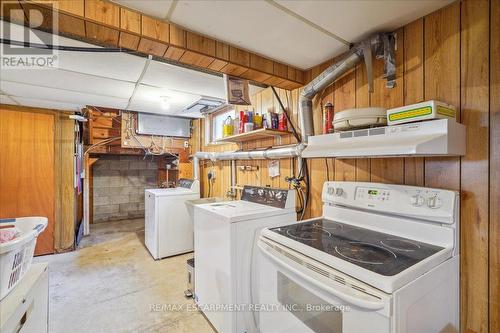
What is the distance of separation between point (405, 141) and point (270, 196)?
1171 mm

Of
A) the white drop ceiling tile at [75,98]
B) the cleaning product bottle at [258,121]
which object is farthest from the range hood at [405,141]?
the white drop ceiling tile at [75,98]

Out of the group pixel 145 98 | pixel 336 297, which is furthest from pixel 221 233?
pixel 145 98

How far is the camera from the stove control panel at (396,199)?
1.13m

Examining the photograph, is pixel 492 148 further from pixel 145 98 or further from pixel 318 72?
pixel 145 98

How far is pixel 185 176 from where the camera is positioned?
13.0 feet

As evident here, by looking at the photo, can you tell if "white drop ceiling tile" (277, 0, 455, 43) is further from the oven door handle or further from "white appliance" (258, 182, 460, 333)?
the oven door handle

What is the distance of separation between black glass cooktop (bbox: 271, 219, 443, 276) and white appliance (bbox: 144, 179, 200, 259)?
215 cm

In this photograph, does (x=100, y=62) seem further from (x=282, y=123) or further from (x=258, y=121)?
(x=282, y=123)

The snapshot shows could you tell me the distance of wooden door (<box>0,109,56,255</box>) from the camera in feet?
5.31

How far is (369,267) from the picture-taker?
91cm

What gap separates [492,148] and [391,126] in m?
0.45

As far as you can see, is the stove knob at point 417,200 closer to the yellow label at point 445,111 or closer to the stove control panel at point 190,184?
the yellow label at point 445,111

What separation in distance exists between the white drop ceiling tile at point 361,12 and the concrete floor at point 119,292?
2277 mm

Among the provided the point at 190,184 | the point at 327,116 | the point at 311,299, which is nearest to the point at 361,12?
the point at 327,116
